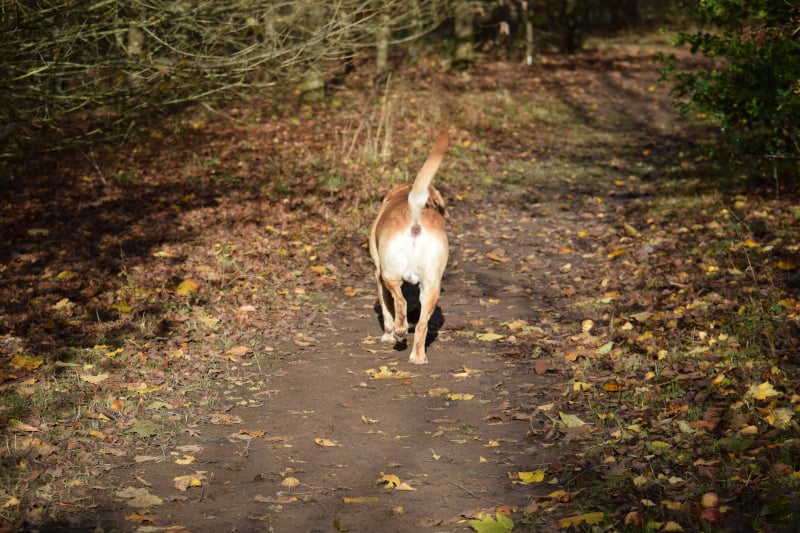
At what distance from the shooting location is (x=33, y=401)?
5363 millimetres

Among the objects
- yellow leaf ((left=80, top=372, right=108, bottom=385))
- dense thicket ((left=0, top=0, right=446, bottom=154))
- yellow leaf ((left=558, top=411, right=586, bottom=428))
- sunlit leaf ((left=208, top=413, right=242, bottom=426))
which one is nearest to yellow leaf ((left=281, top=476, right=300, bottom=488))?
sunlit leaf ((left=208, top=413, right=242, bottom=426))

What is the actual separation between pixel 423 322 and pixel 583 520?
2974 millimetres

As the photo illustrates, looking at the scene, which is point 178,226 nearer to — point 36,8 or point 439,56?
point 36,8

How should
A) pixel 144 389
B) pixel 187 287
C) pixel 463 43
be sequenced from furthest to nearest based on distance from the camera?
1. pixel 463 43
2. pixel 187 287
3. pixel 144 389

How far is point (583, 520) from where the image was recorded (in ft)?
12.5

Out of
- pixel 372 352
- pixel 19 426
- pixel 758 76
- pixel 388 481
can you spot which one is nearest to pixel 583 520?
pixel 388 481

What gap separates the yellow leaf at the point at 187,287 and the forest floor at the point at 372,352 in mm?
87

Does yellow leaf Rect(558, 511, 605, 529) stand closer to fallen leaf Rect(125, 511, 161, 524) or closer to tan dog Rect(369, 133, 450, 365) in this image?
fallen leaf Rect(125, 511, 161, 524)

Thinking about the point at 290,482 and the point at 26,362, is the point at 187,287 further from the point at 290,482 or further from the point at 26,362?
the point at 290,482

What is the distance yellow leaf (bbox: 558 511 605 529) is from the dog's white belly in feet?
9.84

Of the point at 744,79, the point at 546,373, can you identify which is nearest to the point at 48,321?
the point at 546,373

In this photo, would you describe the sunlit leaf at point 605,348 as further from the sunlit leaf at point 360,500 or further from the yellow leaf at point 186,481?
the yellow leaf at point 186,481

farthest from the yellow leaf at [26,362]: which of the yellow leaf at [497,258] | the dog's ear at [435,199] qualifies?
the yellow leaf at [497,258]

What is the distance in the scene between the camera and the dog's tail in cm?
622
